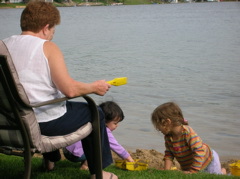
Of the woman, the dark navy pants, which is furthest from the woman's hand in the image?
the dark navy pants

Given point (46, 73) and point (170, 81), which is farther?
point (170, 81)

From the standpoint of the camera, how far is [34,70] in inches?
153

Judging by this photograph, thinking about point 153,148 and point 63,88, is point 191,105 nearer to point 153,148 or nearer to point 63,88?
point 153,148

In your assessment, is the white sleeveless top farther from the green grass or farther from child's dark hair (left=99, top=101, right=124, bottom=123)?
child's dark hair (left=99, top=101, right=124, bottom=123)

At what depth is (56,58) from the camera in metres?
3.86

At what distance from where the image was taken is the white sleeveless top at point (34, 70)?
12.7 ft

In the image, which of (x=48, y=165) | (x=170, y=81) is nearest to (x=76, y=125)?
(x=48, y=165)

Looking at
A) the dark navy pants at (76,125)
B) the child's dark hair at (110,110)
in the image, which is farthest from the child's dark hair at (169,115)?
the dark navy pants at (76,125)

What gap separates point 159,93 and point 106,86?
27.5 ft

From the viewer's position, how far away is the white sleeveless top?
3.88 m

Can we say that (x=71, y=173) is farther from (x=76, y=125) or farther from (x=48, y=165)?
(x=76, y=125)

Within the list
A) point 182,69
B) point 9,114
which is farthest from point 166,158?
point 182,69

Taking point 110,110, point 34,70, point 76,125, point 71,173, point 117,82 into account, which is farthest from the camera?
point 110,110

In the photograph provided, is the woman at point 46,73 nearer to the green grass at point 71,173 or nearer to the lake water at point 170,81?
the green grass at point 71,173
